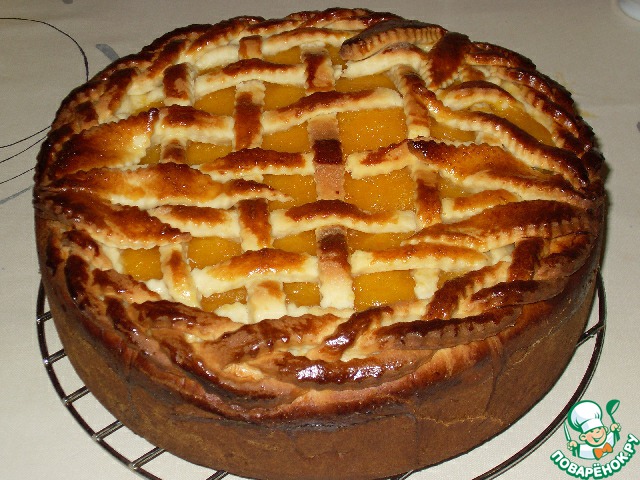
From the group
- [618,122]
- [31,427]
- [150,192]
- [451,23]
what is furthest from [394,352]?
[451,23]

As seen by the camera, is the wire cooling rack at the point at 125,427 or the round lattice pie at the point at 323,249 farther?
the wire cooling rack at the point at 125,427

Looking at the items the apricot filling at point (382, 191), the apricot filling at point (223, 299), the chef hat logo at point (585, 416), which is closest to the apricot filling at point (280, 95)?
the apricot filling at point (382, 191)

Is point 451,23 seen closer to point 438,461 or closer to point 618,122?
point 618,122

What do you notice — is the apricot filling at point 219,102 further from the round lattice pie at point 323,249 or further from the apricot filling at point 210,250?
the apricot filling at point 210,250

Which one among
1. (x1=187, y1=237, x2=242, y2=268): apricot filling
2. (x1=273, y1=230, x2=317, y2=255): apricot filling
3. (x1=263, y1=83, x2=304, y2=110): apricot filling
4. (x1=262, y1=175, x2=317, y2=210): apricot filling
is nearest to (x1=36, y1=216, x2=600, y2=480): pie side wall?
(x1=187, y1=237, x2=242, y2=268): apricot filling

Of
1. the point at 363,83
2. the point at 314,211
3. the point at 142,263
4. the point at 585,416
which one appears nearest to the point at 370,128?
the point at 363,83

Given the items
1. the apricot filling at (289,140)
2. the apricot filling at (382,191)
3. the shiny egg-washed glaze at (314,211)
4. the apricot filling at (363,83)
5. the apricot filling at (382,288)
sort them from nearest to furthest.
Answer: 1. the shiny egg-washed glaze at (314,211)
2. the apricot filling at (382,288)
3. the apricot filling at (382,191)
4. the apricot filling at (289,140)
5. the apricot filling at (363,83)

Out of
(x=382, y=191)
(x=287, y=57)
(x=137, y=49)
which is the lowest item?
(x=382, y=191)

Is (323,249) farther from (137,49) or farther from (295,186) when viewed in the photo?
(137,49)
